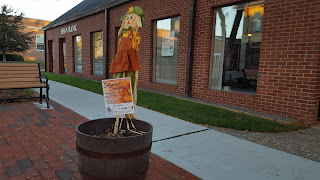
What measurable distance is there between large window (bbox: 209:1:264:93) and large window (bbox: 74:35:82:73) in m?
10.3

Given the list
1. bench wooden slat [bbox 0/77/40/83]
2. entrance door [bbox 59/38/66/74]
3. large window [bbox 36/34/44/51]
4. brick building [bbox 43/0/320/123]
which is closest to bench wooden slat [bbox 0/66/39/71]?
bench wooden slat [bbox 0/77/40/83]

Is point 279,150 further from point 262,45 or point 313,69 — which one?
point 262,45

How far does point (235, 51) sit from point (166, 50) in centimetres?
272

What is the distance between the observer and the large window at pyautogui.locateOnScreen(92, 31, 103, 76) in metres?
12.6

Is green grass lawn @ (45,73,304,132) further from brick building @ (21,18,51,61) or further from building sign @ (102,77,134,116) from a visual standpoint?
brick building @ (21,18,51,61)

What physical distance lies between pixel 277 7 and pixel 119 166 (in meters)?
5.10

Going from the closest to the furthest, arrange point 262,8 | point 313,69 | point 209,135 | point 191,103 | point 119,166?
1. point 119,166
2. point 209,135
3. point 313,69
4. point 262,8
5. point 191,103

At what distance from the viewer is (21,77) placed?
5.97 meters

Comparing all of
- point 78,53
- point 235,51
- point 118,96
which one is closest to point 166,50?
point 235,51

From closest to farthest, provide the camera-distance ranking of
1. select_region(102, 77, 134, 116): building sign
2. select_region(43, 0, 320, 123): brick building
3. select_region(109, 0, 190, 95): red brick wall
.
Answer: select_region(102, 77, 134, 116): building sign < select_region(43, 0, 320, 123): brick building < select_region(109, 0, 190, 95): red brick wall

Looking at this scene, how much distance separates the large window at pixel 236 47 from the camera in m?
6.00

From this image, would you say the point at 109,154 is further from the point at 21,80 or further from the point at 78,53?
the point at 78,53

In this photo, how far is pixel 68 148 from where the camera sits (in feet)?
10.5

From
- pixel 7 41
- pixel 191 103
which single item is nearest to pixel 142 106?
pixel 191 103
